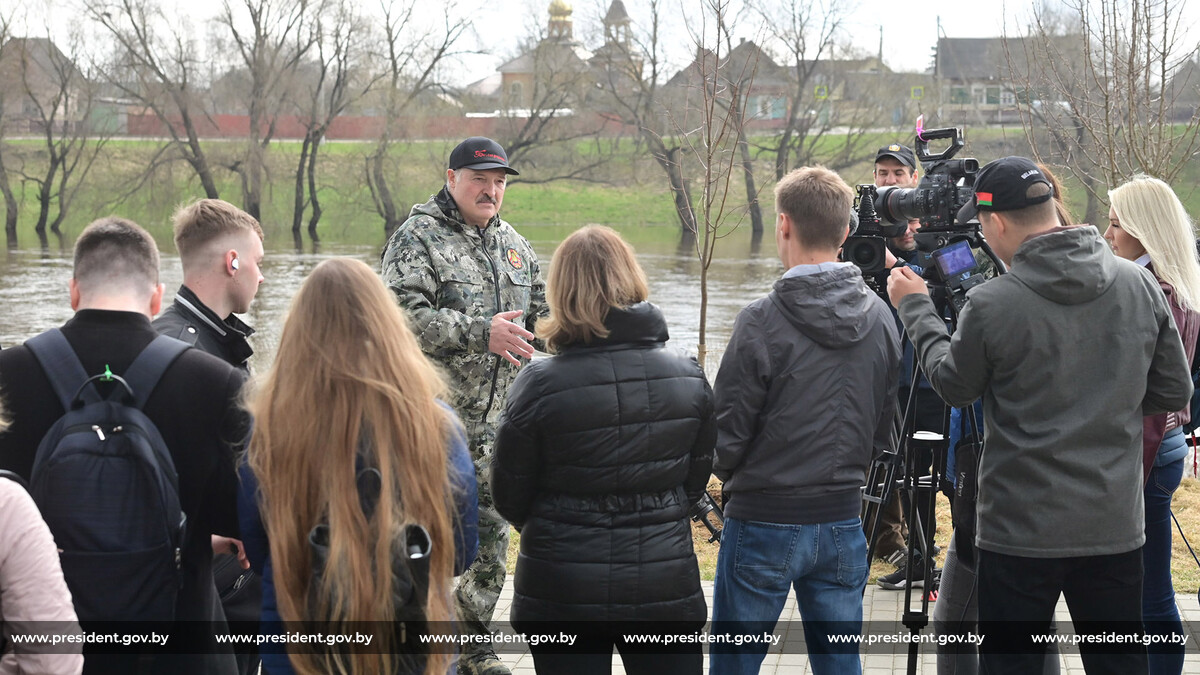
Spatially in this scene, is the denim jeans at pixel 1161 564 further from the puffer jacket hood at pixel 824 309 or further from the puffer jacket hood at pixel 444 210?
the puffer jacket hood at pixel 444 210

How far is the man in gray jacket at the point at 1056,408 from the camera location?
2.89 meters

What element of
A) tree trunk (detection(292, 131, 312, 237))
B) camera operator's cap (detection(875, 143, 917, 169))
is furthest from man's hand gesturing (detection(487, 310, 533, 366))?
tree trunk (detection(292, 131, 312, 237))

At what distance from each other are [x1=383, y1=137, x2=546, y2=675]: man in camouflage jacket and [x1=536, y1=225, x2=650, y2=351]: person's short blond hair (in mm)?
1066

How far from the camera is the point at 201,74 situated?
36.5 m

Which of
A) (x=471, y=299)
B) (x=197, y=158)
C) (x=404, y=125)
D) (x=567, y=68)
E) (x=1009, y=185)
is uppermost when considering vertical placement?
(x=567, y=68)

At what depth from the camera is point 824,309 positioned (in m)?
3.24

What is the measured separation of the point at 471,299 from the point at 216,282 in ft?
3.80

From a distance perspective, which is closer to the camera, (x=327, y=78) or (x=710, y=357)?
(x=710, y=357)

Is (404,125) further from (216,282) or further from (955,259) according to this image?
(955,259)

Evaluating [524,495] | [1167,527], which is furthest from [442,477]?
[1167,527]

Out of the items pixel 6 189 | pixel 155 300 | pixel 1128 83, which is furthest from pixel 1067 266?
pixel 6 189

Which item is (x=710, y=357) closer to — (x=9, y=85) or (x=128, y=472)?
(x=128, y=472)

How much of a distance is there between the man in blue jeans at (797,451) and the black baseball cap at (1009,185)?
472 millimetres

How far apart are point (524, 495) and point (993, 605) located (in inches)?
52.1
